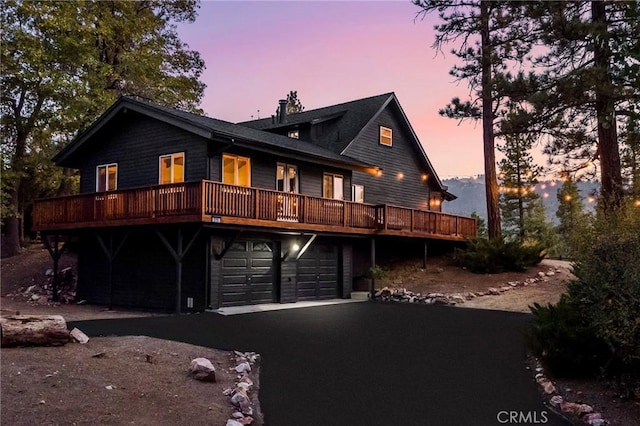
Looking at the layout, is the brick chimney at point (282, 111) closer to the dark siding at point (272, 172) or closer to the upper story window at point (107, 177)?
the dark siding at point (272, 172)

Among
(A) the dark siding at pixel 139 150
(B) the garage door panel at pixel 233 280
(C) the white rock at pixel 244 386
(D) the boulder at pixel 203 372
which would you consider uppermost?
(A) the dark siding at pixel 139 150

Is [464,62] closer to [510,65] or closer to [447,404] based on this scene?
[510,65]

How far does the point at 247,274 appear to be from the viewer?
18656mm

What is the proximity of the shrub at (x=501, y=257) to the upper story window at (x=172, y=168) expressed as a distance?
13.4 metres

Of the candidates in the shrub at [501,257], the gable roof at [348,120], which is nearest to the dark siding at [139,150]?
the gable roof at [348,120]

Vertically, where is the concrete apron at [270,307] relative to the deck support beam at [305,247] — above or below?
below

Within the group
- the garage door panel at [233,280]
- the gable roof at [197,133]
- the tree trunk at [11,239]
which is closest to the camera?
the gable roof at [197,133]

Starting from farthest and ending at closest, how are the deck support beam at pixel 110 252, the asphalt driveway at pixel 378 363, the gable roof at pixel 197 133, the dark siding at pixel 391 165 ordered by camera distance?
the dark siding at pixel 391 165 → the deck support beam at pixel 110 252 → the gable roof at pixel 197 133 → the asphalt driveway at pixel 378 363

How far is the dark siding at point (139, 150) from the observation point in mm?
18547

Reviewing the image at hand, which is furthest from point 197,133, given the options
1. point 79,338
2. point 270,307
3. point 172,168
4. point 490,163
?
point 490,163

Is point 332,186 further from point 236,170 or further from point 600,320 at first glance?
point 600,320

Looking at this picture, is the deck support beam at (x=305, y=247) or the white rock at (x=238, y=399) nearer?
the white rock at (x=238, y=399)

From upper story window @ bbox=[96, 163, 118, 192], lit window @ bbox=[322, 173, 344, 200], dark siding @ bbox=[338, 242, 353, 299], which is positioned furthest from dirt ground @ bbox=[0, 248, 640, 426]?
lit window @ bbox=[322, 173, 344, 200]

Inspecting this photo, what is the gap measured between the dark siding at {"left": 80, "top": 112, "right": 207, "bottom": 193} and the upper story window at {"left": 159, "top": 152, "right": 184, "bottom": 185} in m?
0.22
